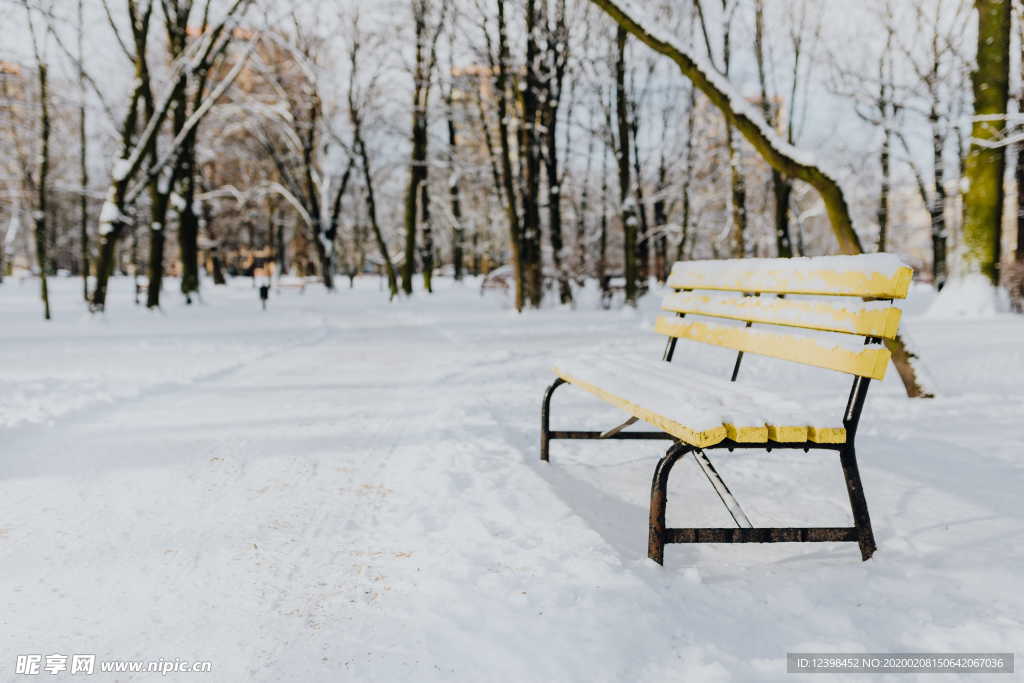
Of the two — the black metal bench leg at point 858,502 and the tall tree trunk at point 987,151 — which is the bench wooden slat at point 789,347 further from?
→ the tall tree trunk at point 987,151

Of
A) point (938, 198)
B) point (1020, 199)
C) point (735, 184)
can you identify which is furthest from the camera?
point (938, 198)

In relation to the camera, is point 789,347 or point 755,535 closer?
point 755,535

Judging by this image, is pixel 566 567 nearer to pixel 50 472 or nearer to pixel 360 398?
pixel 50 472

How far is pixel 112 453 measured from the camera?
4367 mm

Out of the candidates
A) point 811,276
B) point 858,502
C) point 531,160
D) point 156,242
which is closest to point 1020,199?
point 531,160

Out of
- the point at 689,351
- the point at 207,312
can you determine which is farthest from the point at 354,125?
the point at 689,351

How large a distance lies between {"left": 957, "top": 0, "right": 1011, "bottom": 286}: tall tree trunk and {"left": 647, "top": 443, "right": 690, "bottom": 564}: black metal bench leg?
856 centimetres

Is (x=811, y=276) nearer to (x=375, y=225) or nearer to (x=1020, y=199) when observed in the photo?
(x=1020, y=199)

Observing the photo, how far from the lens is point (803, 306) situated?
10.4ft

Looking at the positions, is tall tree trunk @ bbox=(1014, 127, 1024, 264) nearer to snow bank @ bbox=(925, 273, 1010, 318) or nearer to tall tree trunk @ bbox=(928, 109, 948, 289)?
snow bank @ bbox=(925, 273, 1010, 318)

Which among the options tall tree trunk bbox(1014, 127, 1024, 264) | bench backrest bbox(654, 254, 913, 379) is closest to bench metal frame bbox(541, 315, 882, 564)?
bench backrest bbox(654, 254, 913, 379)

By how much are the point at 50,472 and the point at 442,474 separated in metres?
2.10

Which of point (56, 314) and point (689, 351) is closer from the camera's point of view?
point (689, 351)

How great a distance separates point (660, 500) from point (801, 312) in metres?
1.14
